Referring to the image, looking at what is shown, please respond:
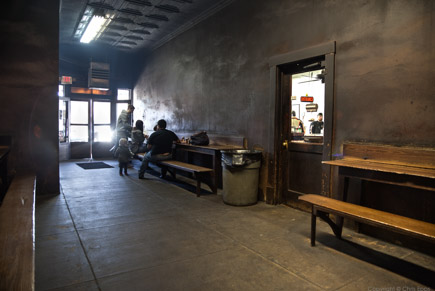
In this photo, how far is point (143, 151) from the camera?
27.5 feet

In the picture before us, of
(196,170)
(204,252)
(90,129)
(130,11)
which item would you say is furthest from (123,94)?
(204,252)

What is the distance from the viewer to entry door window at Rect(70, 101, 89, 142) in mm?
10945

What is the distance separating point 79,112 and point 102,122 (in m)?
0.87

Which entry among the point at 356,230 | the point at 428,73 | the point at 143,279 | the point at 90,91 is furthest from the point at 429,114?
the point at 90,91

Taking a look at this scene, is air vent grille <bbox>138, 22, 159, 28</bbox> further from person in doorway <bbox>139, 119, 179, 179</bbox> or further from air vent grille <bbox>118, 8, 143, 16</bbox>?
person in doorway <bbox>139, 119, 179, 179</bbox>

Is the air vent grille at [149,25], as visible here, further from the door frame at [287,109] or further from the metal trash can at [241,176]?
the metal trash can at [241,176]

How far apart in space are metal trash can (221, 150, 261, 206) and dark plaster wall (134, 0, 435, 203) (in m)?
0.44

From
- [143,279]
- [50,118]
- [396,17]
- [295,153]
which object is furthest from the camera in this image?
[50,118]

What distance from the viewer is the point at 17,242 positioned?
193 centimetres

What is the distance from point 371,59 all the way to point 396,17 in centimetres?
50

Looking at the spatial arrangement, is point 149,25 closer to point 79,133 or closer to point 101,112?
point 101,112

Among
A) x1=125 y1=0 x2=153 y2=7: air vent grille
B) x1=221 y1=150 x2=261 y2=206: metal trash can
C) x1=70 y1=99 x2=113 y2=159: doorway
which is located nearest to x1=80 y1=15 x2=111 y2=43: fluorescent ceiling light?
x1=125 y1=0 x2=153 y2=7: air vent grille

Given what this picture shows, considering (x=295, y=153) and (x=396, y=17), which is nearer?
(x=396, y=17)

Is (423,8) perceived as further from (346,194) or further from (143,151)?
(143,151)
